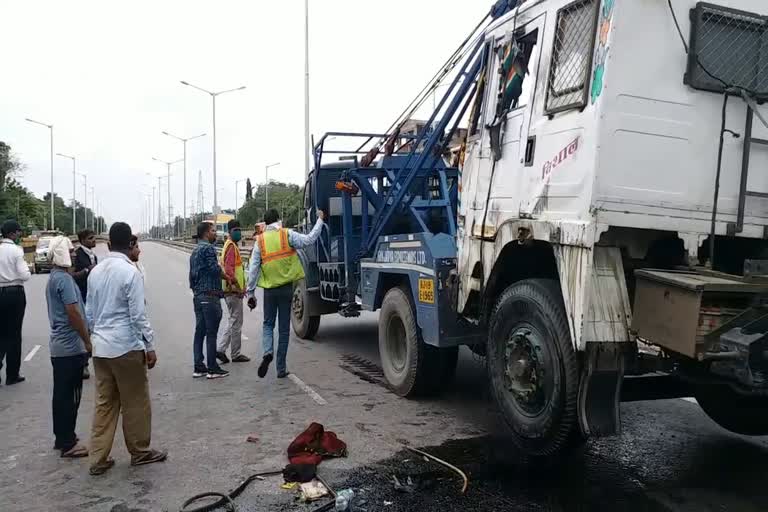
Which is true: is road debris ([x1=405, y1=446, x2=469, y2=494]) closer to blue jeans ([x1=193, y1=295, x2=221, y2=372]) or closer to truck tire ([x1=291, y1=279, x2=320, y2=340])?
blue jeans ([x1=193, y1=295, x2=221, y2=372])

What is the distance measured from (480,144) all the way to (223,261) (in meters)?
4.41

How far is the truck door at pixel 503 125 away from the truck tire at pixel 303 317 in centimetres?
505

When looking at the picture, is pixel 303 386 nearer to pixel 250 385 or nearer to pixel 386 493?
pixel 250 385

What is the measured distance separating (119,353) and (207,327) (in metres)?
2.98

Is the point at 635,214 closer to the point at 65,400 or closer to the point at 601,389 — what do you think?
the point at 601,389

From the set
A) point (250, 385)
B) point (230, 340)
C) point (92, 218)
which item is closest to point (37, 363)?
point (230, 340)

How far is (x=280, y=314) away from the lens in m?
7.37

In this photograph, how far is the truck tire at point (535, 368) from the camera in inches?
147

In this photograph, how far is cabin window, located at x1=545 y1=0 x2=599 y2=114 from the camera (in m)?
3.78

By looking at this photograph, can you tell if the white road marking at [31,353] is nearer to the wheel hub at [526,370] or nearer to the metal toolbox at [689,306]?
the wheel hub at [526,370]

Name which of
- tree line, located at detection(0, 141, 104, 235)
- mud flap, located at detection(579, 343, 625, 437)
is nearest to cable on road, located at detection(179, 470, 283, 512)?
mud flap, located at detection(579, 343, 625, 437)

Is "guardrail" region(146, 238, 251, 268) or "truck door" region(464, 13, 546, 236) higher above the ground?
"truck door" region(464, 13, 546, 236)

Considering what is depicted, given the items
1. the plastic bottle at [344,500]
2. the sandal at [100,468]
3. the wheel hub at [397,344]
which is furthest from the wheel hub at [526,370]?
the sandal at [100,468]

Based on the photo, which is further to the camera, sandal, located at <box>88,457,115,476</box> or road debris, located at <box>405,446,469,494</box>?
sandal, located at <box>88,457,115,476</box>
